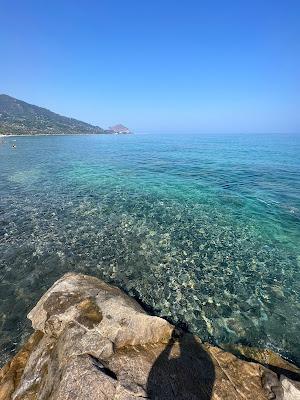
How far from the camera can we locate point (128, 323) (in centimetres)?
969

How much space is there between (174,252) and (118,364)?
10678mm

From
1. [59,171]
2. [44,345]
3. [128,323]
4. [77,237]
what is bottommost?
[59,171]

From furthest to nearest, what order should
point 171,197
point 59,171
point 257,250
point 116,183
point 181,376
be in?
1. point 59,171
2. point 116,183
3. point 171,197
4. point 257,250
5. point 181,376

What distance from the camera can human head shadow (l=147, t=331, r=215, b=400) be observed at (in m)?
7.43

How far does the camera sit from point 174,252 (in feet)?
59.7

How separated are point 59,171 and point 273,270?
4228 centimetres

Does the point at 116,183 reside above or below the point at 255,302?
below

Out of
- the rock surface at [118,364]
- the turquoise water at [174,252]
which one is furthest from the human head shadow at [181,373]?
the turquoise water at [174,252]

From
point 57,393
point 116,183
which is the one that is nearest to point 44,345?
point 57,393

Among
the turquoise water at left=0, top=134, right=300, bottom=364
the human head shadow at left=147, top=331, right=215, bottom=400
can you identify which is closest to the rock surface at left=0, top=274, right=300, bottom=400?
the human head shadow at left=147, top=331, right=215, bottom=400

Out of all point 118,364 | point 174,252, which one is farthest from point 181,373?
point 174,252

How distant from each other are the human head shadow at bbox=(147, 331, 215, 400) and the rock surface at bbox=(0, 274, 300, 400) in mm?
29

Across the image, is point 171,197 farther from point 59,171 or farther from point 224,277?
point 59,171

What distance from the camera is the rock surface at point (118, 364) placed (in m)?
7.28
